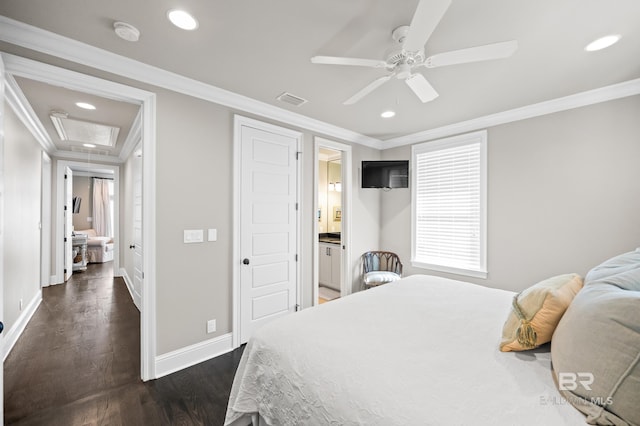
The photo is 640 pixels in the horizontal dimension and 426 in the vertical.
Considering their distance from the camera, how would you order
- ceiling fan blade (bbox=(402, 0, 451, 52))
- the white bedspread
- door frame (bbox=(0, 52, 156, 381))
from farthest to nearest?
door frame (bbox=(0, 52, 156, 381)), ceiling fan blade (bbox=(402, 0, 451, 52)), the white bedspread

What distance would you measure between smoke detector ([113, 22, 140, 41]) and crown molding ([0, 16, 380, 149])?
0.35m

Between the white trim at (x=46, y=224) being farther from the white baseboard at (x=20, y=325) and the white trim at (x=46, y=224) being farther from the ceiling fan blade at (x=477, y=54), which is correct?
the ceiling fan blade at (x=477, y=54)

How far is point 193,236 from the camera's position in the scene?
2547 mm

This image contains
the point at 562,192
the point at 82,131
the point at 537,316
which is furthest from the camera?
the point at 82,131

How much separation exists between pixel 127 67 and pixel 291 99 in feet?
4.70

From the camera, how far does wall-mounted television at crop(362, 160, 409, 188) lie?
416 centimetres

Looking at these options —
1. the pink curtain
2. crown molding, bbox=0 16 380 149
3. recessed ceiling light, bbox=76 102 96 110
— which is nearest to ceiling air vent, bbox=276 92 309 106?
crown molding, bbox=0 16 380 149

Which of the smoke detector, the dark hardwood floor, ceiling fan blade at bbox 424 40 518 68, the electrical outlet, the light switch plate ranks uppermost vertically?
the smoke detector

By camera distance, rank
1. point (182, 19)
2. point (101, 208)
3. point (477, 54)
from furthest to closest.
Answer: point (101, 208) < point (182, 19) < point (477, 54)

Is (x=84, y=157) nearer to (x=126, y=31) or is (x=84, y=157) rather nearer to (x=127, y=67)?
(x=127, y=67)

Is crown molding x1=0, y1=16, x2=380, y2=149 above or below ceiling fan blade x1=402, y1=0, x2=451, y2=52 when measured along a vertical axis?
above

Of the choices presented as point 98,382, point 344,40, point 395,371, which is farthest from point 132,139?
point 395,371

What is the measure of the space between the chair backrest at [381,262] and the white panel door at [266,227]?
1360mm

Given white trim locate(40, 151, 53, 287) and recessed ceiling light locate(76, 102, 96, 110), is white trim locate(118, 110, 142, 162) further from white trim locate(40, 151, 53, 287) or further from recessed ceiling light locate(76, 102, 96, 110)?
white trim locate(40, 151, 53, 287)
